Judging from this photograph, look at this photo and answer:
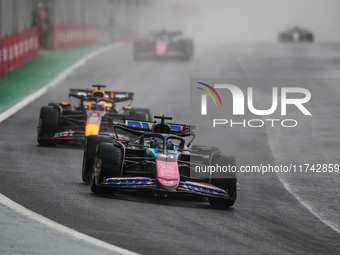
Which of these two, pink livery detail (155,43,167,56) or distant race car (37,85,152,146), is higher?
pink livery detail (155,43,167,56)

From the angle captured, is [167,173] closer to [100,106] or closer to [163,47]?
[100,106]

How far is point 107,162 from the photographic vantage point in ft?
36.5

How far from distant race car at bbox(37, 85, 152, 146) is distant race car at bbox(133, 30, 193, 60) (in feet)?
70.1

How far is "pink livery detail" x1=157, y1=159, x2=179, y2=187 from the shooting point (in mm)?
10766

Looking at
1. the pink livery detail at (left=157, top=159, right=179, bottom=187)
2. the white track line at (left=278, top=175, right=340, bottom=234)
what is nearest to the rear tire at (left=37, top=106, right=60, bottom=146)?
the white track line at (left=278, top=175, right=340, bottom=234)

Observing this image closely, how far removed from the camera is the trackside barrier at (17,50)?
27.2 meters

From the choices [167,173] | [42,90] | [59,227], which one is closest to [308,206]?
[167,173]

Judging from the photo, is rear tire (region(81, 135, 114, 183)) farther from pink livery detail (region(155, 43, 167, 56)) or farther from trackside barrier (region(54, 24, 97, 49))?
trackside barrier (region(54, 24, 97, 49))

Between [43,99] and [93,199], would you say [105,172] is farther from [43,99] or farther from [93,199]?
[43,99]

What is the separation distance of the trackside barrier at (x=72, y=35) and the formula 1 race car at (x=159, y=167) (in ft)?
109

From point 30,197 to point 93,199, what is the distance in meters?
0.82

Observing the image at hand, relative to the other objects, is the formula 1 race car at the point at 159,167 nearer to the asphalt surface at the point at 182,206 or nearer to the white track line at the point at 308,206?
the asphalt surface at the point at 182,206

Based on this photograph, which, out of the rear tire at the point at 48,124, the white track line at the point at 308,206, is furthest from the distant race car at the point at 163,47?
the white track line at the point at 308,206

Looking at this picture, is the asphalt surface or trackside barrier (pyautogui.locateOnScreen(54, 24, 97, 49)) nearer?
the asphalt surface
